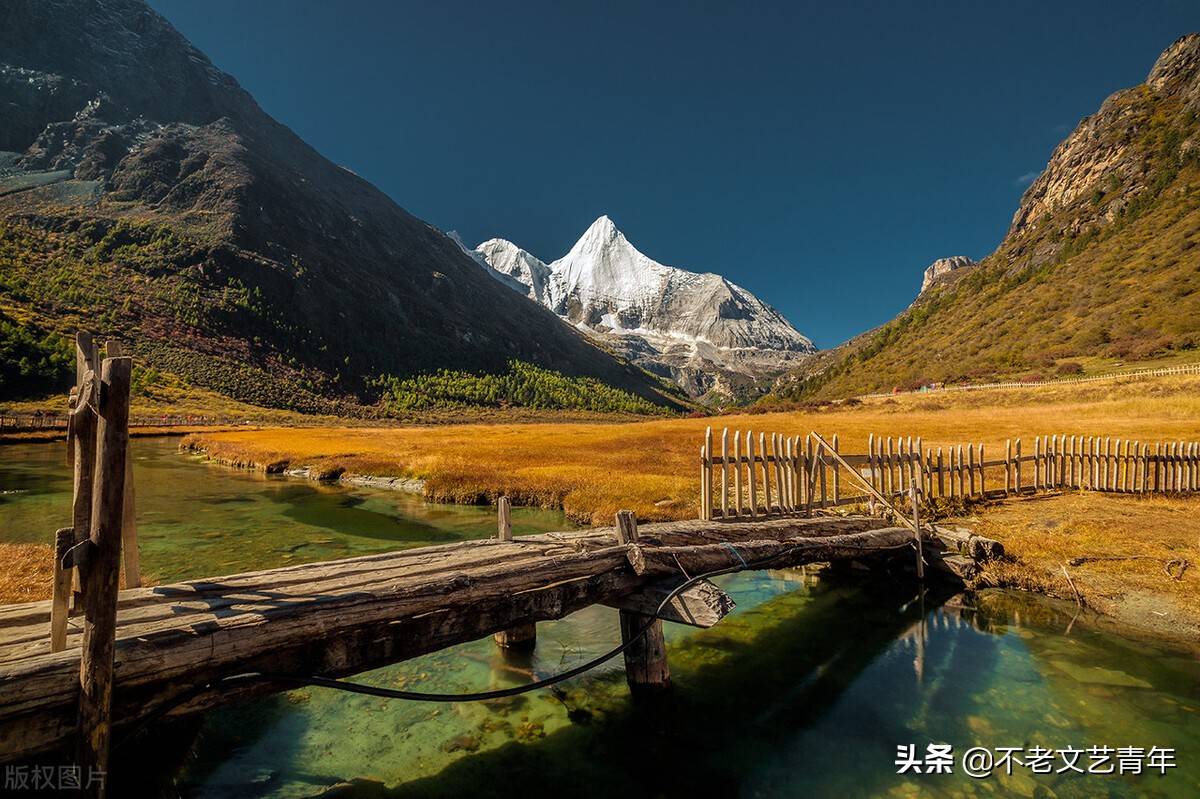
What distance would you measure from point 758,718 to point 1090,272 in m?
161

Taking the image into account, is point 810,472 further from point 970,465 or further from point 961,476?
point 970,465

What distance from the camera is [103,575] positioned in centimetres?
386

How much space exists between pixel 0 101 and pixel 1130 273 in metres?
353

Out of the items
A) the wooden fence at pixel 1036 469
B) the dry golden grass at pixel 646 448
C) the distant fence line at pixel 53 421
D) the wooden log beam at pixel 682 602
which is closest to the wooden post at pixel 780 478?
the wooden fence at pixel 1036 469

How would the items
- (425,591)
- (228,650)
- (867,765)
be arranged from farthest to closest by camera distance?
(867,765), (425,591), (228,650)

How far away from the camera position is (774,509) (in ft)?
43.6

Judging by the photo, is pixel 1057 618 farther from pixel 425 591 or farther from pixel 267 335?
pixel 267 335

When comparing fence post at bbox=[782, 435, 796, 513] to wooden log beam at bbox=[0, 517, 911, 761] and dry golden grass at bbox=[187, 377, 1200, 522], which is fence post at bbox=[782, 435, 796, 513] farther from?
wooden log beam at bbox=[0, 517, 911, 761]

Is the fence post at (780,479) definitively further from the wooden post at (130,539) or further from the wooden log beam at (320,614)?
the wooden post at (130,539)

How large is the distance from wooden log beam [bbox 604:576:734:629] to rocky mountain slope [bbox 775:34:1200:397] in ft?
286

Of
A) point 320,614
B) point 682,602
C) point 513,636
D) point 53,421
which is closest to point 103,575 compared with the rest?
point 320,614

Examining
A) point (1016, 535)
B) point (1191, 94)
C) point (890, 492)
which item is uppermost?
point (1191, 94)

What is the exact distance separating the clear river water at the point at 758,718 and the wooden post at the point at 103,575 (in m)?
2.77

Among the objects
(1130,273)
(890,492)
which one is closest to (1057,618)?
(890,492)
